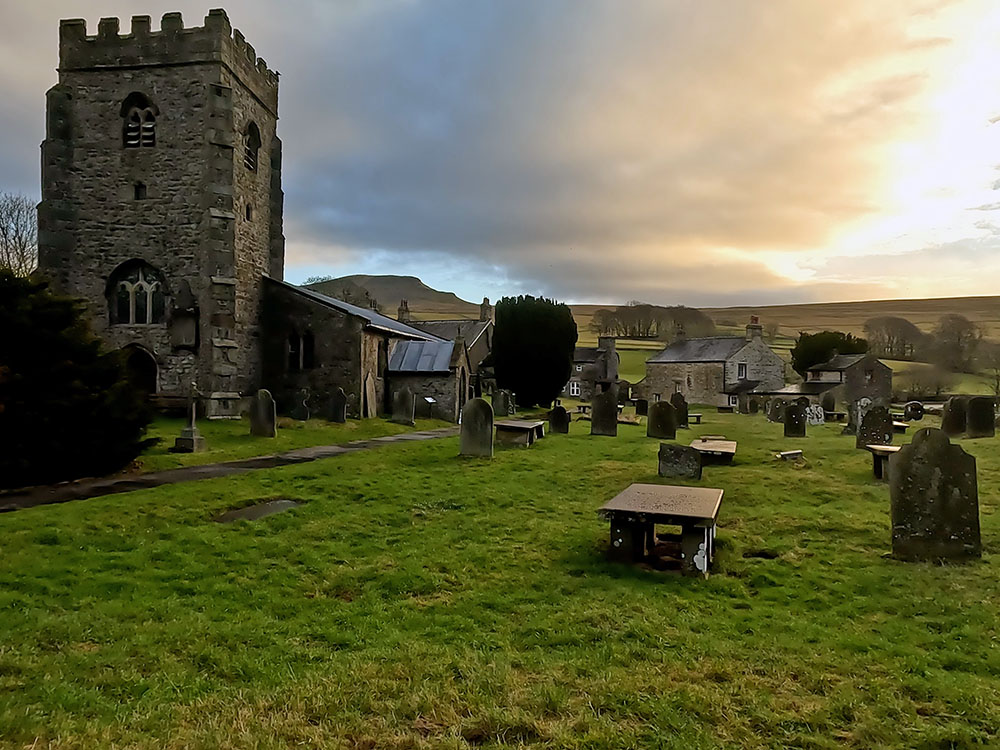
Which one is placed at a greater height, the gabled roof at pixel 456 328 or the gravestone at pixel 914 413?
the gabled roof at pixel 456 328

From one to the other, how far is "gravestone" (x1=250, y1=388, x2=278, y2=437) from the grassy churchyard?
814 cm

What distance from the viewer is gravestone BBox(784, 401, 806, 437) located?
61.4ft

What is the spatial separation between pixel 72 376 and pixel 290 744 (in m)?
10.1

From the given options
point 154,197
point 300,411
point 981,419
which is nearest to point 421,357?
point 300,411

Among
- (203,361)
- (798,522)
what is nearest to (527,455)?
(798,522)

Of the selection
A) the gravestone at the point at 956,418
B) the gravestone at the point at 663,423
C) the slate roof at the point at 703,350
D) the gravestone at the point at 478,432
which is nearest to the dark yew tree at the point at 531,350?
the gravestone at the point at 663,423

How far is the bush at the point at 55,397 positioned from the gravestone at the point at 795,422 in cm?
1691

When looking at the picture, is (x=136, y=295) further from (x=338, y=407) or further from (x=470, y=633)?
(x=470, y=633)

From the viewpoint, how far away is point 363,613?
5109 mm

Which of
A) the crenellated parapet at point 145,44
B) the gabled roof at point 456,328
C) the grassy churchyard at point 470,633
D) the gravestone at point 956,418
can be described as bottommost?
the grassy churchyard at point 470,633

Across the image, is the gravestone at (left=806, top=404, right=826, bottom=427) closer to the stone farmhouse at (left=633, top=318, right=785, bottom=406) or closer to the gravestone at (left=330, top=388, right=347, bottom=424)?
the gravestone at (left=330, top=388, right=347, bottom=424)

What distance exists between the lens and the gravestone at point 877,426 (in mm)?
13648

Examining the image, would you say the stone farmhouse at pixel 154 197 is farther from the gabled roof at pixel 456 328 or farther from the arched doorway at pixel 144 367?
the gabled roof at pixel 456 328

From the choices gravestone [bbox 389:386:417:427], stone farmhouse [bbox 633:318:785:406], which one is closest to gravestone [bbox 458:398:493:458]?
gravestone [bbox 389:386:417:427]
